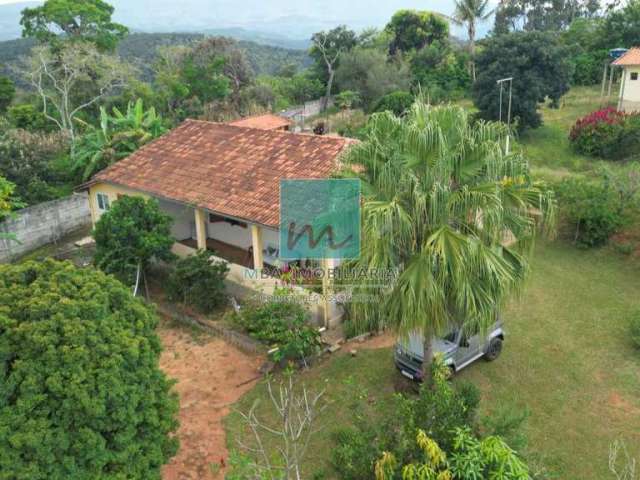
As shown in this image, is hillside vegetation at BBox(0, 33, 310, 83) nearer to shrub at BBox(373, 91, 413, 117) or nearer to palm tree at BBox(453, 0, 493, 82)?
palm tree at BBox(453, 0, 493, 82)

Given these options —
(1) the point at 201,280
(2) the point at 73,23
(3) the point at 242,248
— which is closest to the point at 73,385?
(1) the point at 201,280

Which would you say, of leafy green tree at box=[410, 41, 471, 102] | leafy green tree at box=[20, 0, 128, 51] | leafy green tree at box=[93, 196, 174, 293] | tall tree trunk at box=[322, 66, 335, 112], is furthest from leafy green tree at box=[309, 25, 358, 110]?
leafy green tree at box=[93, 196, 174, 293]

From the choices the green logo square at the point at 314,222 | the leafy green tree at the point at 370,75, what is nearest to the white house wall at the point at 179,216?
the green logo square at the point at 314,222

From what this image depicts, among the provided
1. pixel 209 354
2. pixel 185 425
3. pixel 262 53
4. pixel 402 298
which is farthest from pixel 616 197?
pixel 262 53

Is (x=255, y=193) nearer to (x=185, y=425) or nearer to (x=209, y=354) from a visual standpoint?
(x=209, y=354)

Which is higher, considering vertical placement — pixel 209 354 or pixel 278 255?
pixel 278 255
